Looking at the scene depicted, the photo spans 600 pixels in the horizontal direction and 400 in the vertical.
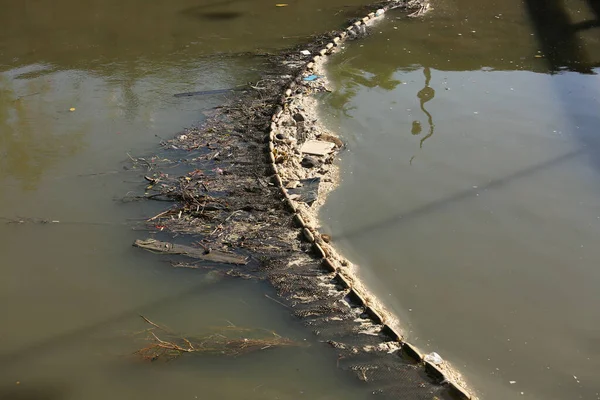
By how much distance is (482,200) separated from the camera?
620 centimetres

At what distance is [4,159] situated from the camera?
23.6 feet

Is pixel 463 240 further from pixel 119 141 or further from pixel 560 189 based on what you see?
pixel 119 141

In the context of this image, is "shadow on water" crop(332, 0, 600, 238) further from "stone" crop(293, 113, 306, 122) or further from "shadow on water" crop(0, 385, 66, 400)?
"shadow on water" crop(0, 385, 66, 400)

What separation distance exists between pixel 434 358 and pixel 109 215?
372cm

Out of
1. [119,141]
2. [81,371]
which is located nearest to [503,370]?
[81,371]

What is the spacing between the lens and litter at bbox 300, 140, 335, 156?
7108mm

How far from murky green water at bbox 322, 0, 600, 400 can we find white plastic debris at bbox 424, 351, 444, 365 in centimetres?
16

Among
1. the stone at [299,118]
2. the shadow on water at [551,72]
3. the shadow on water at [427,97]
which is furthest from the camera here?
the stone at [299,118]

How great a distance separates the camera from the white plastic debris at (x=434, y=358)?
4.33m

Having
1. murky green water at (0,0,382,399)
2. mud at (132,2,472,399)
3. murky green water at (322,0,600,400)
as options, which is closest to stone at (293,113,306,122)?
mud at (132,2,472,399)

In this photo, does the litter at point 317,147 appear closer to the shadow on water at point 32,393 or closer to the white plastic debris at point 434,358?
the white plastic debris at point 434,358

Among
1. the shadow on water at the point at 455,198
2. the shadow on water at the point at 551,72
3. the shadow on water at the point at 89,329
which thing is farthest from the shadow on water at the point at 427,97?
the shadow on water at the point at 89,329

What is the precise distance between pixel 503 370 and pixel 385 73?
598 centimetres

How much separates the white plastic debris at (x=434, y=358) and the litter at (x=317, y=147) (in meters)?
3.29
